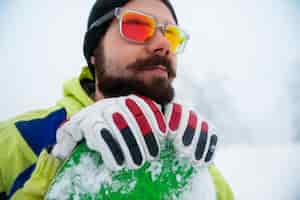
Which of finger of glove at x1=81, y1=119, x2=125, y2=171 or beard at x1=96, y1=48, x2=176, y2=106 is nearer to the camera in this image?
finger of glove at x1=81, y1=119, x2=125, y2=171

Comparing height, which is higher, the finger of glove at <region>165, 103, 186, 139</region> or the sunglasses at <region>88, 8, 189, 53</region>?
the sunglasses at <region>88, 8, 189, 53</region>

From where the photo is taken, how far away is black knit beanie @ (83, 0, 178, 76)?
126cm

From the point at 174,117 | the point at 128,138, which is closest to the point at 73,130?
the point at 128,138

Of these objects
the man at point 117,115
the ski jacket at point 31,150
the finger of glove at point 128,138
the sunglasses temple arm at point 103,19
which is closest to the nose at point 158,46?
the man at point 117,115

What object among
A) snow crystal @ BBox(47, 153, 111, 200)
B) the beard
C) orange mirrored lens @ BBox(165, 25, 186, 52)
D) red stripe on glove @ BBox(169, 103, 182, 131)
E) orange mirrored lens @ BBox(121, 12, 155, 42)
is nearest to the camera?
snow crystal @ BBox(47, 153, 111, 200)

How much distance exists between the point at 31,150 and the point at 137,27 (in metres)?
0.68

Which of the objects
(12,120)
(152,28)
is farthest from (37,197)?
(152,28)

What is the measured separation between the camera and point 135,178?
60 centimetres

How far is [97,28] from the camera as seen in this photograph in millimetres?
1266

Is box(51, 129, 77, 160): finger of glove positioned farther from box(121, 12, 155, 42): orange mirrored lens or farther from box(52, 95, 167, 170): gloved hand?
box(121, 12, 155, 42): orange mirrored lens

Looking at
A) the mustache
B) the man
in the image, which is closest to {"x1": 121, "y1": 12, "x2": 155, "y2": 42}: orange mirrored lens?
the man

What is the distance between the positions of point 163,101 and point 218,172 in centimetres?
57

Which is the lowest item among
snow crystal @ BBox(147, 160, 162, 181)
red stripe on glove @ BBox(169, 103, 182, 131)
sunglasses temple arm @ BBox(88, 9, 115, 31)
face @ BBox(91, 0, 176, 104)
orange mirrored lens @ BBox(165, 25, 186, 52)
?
snow crystal @ BBox(147, 160, 162, 181)

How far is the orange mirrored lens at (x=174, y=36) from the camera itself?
47.6 inches
